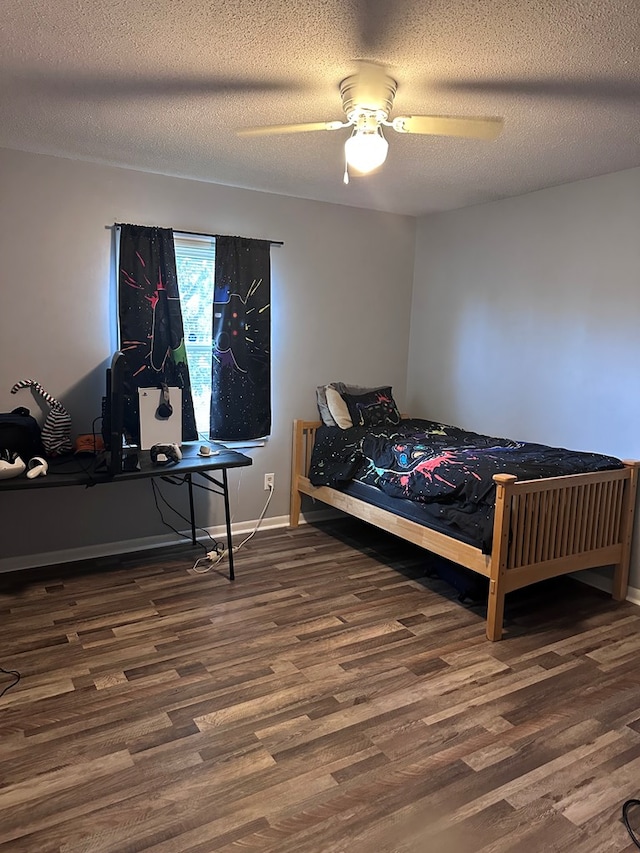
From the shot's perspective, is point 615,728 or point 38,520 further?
point 38,520

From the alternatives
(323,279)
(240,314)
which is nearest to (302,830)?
(240,314)

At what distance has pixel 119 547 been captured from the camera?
373 centimetres

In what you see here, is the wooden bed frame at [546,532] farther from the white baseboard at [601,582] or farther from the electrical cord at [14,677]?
the electrical cord at [14,677]

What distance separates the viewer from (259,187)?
388 cm

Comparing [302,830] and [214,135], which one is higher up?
[214,135]

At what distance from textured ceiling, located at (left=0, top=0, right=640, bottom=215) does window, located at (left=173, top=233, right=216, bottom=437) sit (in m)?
0.51

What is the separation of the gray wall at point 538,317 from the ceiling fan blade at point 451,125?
1.43 meters

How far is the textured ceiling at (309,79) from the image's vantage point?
1786 mm

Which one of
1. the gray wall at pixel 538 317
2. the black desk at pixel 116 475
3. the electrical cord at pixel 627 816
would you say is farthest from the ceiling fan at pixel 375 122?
the electrical cord at pixel 627 816

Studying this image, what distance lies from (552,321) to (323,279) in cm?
158

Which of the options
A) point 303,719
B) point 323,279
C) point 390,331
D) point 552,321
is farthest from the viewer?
point 390,331

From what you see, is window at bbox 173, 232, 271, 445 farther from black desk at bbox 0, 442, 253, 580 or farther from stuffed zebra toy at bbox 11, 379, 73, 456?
stuffed zebra toy at bbox 11, 379, 73, 456

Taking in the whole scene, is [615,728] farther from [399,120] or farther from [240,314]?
[240,314]

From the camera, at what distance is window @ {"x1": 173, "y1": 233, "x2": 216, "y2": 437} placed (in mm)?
3787
